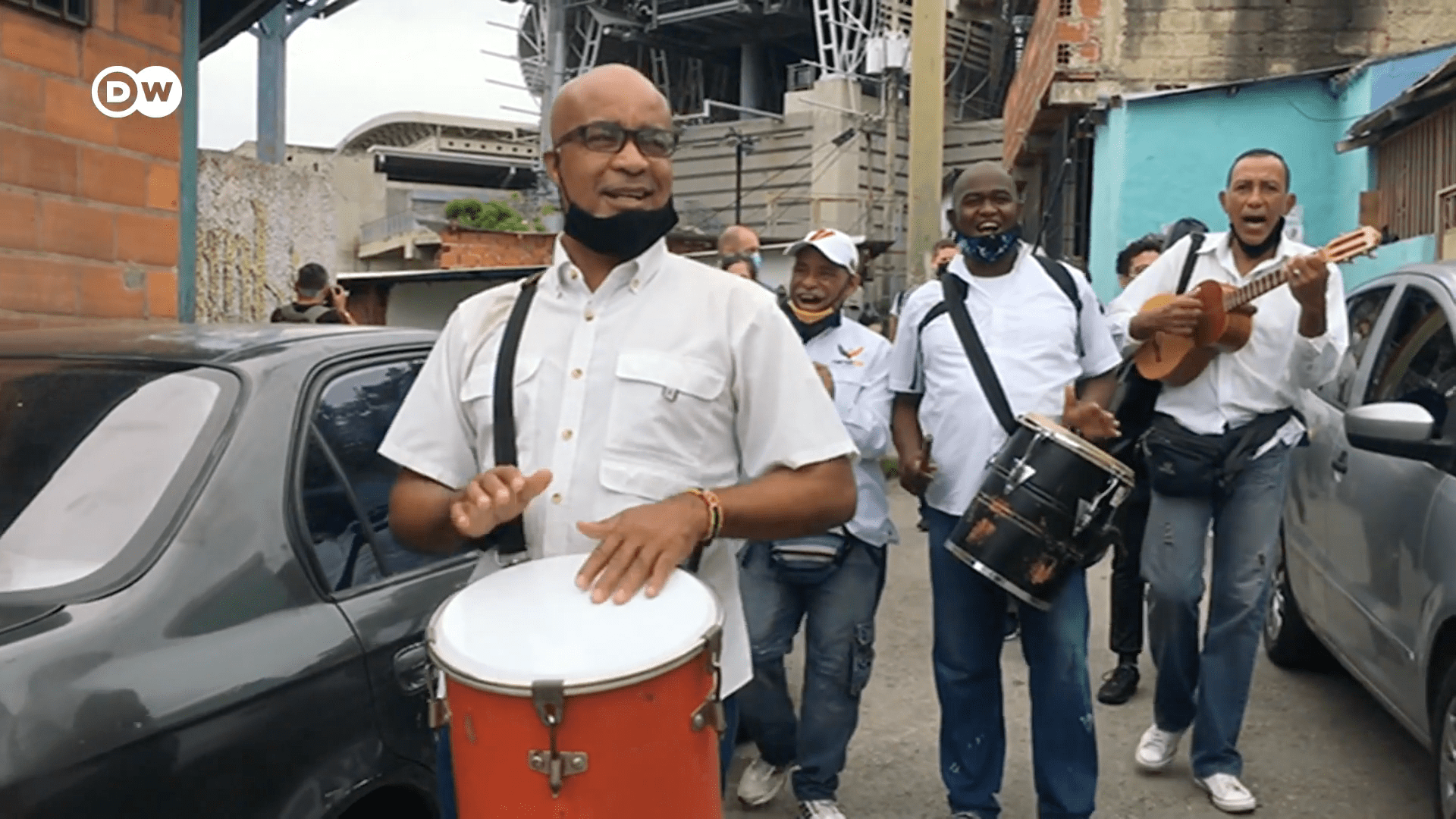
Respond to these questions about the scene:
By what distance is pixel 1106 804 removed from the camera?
3.94 metres

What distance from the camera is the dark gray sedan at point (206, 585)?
186 centimetres

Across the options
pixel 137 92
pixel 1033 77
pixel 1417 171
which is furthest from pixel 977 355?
pixel 1033 77

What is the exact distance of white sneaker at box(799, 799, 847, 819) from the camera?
3.69m

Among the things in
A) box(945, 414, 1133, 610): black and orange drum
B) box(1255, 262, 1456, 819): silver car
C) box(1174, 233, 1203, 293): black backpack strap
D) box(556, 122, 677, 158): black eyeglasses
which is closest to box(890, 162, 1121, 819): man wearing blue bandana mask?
box(945, 414, 1133, 610): black and orange drum

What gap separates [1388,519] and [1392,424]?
1.81ft

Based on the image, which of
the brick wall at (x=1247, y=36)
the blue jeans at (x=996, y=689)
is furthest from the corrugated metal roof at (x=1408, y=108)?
the blue jeans at (x=996, y=689)

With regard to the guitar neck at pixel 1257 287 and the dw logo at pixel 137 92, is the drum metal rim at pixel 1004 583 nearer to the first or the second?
the guitar neck at pixel 1257 287

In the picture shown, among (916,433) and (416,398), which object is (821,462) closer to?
(416,398)

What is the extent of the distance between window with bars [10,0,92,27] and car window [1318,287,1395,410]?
4613mm

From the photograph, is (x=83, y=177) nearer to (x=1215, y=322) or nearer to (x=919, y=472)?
(x=919, y=472)

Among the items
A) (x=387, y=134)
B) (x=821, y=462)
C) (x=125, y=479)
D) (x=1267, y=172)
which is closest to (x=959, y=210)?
(x=1267, y=172)

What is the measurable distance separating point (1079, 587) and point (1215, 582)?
0.74 m

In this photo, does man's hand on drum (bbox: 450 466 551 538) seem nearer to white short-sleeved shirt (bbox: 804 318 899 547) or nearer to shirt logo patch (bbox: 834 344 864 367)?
white short-sleeved shirt (bbox: 804 318 899 547)

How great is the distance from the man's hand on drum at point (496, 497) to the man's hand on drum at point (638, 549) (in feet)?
0.30
